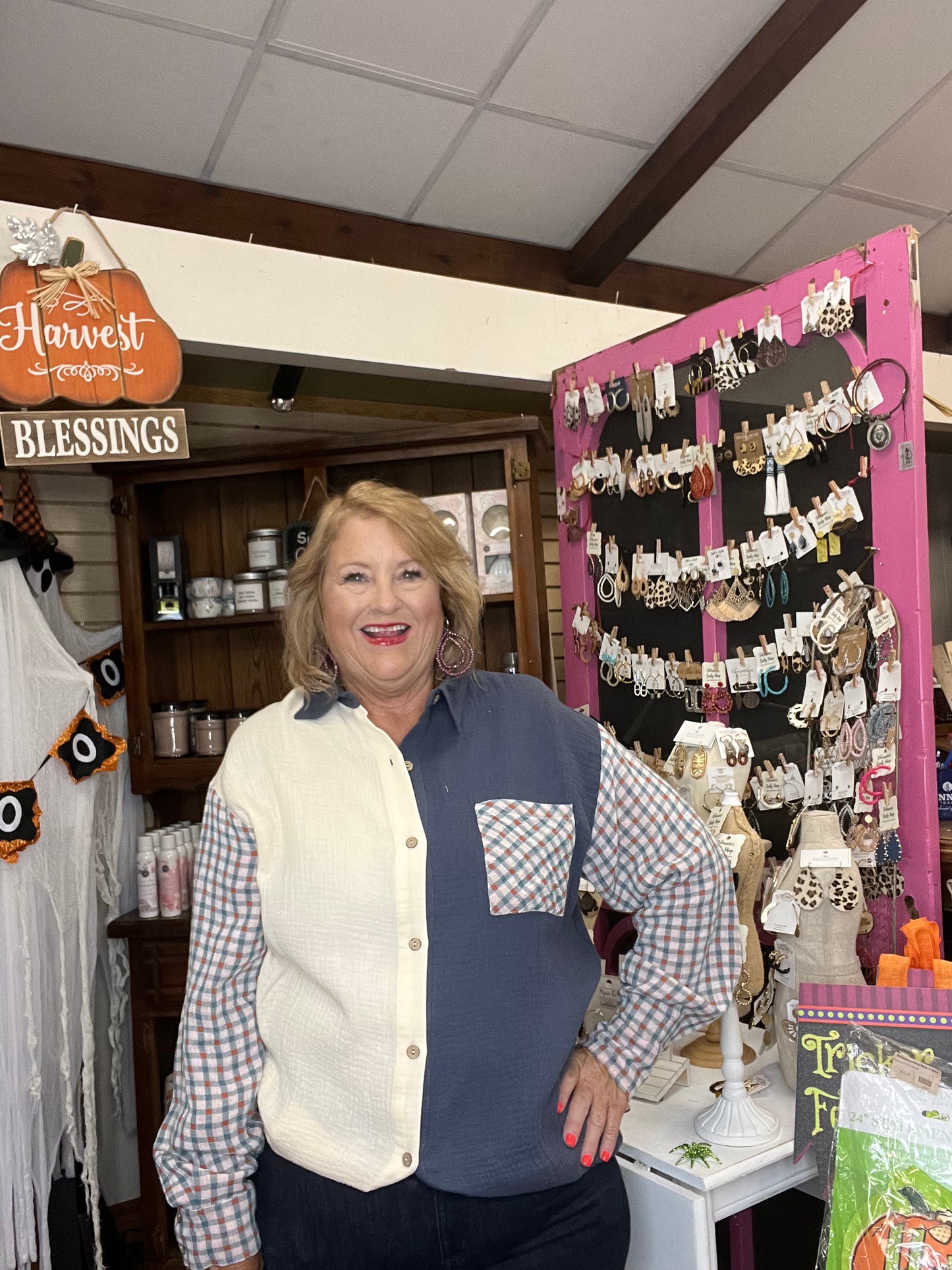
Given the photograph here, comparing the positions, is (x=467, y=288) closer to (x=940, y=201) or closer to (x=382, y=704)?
(x=382, y=704)

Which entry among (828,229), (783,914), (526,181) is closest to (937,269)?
(828,229)

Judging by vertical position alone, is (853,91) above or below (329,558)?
above

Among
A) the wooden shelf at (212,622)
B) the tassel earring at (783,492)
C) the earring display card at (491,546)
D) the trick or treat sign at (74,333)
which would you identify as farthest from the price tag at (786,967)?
the wooden shelf at (212,622)

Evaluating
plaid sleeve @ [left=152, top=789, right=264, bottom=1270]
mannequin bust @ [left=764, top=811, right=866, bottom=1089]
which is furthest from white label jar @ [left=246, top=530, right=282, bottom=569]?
mannequin bust @ [left=764, top=811, right=866, bottom=1089]

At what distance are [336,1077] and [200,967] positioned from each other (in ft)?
0.80

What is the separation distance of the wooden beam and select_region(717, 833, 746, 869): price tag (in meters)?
2.02

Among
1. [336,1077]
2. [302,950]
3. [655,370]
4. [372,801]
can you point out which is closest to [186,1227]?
[336,1077]

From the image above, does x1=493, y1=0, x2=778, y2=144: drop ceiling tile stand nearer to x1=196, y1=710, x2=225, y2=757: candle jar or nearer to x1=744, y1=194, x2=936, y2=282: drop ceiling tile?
x1=744, y1=194, x2=936, y2=282: drop ceiling tile

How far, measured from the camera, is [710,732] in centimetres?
192

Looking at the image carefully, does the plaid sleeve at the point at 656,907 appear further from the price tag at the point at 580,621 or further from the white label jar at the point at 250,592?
the white label jar at the point at 250,592

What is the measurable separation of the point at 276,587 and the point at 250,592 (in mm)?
77

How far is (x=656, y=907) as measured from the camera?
1.52 metres

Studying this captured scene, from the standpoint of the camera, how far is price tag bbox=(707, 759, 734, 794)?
1.91 m

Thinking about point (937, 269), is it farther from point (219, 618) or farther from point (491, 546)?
point (219, 618)
